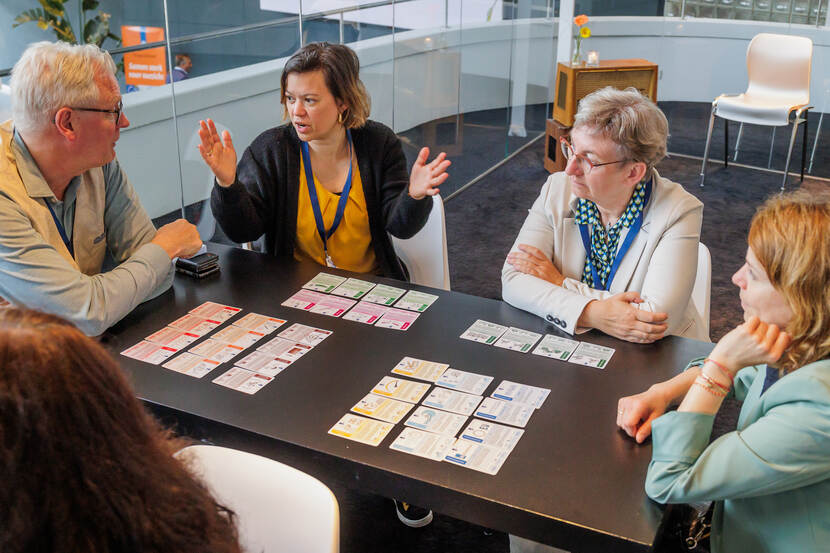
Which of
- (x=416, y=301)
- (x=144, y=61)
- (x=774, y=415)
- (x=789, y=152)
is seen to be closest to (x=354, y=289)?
(x=416, y=301)

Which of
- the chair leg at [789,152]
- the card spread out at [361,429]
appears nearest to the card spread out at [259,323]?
the card spread out at [361,429]

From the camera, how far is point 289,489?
4.42 ft

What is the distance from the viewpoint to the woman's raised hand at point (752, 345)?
53.6 inches

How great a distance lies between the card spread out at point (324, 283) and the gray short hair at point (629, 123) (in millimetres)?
870

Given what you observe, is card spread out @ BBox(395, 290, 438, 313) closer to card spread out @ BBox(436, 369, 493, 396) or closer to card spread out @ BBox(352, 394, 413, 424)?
card spread out @ BBox(436, 369, 493, 396)

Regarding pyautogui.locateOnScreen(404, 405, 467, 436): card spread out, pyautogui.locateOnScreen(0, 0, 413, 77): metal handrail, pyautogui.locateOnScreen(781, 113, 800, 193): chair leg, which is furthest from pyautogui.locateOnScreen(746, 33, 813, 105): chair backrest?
pyautogui.locateOnScreen(404, 405, 467, 436): card spread out

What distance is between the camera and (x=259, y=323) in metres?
2.01

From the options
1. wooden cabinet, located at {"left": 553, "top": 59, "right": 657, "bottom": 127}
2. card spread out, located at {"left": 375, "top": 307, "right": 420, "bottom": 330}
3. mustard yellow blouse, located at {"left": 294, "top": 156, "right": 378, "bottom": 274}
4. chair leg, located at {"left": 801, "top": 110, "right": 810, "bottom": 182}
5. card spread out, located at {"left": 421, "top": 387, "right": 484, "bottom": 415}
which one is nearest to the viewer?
card spread out, located at {"left": 421, "top": 387, "right": 484, "bottom": 415}

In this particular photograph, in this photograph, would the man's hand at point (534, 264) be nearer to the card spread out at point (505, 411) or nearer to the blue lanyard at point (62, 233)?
the card spread out at point (505, 411)

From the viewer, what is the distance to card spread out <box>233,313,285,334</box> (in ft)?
6.48

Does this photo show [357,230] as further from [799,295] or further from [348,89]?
[799,295]

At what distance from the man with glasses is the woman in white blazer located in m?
1.05

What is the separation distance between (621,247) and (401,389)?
890mm

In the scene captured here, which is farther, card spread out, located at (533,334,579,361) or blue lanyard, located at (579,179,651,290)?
blue lanyard, located at (579,179,651,290)
